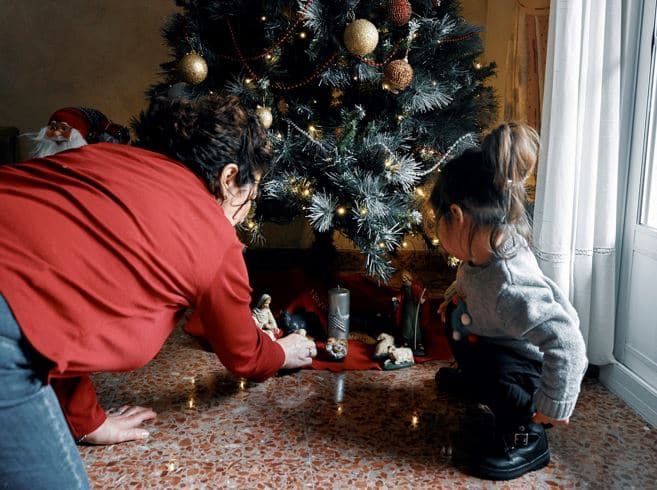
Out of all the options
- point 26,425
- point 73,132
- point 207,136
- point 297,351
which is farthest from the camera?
point 73,132

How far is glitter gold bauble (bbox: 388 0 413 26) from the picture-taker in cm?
167

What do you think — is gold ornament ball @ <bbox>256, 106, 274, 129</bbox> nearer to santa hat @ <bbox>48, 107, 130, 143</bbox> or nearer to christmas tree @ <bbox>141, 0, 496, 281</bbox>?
christmas tree @ <bbox>141, 0, 496, 281</bbox>

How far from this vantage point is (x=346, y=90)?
1.91m

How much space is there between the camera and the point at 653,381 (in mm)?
1422

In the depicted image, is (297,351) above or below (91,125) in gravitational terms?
→ below

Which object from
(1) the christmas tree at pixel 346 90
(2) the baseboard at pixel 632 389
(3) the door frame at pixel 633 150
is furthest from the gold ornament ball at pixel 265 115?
(2) the baseboard at pixel 632 389

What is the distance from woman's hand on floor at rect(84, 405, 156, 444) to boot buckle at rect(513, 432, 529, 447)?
0.81 meters

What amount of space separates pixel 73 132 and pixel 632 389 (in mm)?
1937

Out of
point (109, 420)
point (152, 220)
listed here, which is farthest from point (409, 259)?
point (152, 220)

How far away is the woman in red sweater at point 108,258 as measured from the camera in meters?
0.78

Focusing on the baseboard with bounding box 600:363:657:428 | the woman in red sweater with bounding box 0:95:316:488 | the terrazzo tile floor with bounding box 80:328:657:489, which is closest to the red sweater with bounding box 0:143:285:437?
the woman in red sweater with bounding box 0:95:316:488

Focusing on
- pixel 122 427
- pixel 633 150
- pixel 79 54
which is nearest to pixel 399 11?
pixel 633 150

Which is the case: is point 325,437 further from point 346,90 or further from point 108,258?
point 346,90

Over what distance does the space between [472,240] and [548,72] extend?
0.58 m
